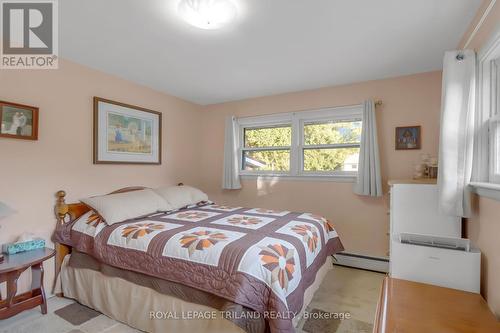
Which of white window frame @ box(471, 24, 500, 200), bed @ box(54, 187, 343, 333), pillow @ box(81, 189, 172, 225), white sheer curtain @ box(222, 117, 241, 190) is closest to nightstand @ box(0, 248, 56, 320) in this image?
bed @ box(54, 187, 343, 333)

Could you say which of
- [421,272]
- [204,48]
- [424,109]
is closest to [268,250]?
[421,272]

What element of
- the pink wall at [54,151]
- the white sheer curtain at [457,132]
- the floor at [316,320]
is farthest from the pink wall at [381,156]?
the pink wall at [54,151]

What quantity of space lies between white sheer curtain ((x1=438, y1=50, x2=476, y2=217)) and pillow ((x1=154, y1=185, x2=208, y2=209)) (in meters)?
2.48

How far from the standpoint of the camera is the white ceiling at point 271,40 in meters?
1.70

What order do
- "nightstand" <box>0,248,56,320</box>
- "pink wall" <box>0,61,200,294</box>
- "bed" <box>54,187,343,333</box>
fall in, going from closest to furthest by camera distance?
"bed" <box>54,187,343,333</box>, "nightstand" <box>0,248,56,320</box>, "pink wall" <box>0,61,200,294</box>

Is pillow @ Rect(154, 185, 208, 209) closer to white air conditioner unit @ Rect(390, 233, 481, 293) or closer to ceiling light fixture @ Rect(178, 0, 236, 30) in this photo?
ceiling light fixture @ Rect(178, 0, 236, 30)

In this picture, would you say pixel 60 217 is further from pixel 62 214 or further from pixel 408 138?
pixel 408 138

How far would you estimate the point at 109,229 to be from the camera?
212 centimetres

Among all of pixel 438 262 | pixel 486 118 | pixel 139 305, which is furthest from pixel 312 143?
pixel 139 305

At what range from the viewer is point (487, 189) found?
4.45 ft

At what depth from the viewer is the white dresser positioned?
1.55 m

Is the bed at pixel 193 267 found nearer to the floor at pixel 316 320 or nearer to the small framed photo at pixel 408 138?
the floor at pixel 316 320

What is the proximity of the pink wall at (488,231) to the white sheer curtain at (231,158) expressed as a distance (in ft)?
9.03

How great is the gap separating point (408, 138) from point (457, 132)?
128cm
